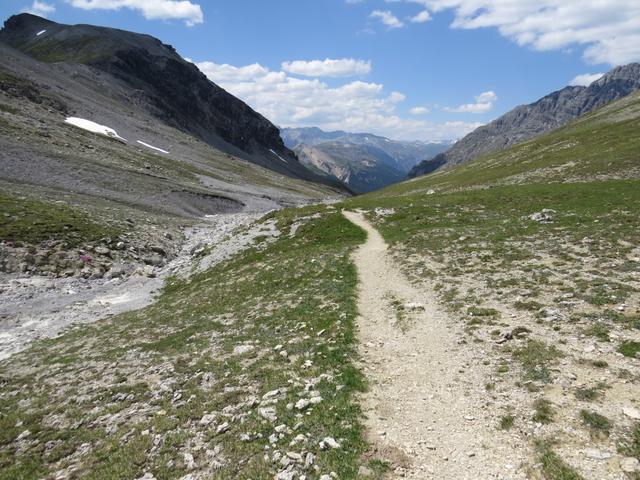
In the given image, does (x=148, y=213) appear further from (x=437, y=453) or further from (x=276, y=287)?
(x=437, y=453)

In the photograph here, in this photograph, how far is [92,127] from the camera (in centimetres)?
12562

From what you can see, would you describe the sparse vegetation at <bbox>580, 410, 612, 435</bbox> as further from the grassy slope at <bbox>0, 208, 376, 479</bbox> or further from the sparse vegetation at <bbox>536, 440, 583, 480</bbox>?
the grassy slope at <bbox>0, 208, 376, 479</bbox>

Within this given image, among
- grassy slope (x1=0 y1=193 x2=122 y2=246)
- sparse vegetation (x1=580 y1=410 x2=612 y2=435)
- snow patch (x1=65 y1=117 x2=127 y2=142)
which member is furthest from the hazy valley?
snow patch (x1=65 y1=117 x2=127 y2=142)

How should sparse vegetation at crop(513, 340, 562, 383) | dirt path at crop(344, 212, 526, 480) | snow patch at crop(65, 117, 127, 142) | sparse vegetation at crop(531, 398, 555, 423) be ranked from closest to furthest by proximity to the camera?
dirt path at crop(344, 212, 526, 480)
sparse vegetation at crop(531, 398, 555, 423)
sparse vegetation at crop(513, 340, 562, 383)
snow patch at crop(65, 117, 127, 142)

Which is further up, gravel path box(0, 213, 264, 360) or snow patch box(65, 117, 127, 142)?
snow patch box(65, 117, 127, 142)

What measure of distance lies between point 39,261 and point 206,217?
41971 millimetres

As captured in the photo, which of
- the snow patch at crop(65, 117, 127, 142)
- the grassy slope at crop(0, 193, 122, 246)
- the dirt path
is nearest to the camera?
the dirt path

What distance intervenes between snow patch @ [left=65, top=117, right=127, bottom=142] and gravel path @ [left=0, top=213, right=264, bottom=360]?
318ft

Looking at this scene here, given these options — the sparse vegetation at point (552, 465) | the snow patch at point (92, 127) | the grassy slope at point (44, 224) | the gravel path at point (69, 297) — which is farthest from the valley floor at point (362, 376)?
the snow patch at point (92, 127)

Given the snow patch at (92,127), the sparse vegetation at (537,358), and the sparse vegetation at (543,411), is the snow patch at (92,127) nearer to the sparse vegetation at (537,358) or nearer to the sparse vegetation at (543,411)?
the sparse vegetation at (537,358)

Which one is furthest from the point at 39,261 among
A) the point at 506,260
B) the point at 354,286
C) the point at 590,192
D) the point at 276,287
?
the point at 590,192

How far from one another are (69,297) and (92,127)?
357ft

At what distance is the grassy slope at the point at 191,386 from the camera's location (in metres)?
12.4

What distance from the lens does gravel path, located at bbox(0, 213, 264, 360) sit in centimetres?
2991
